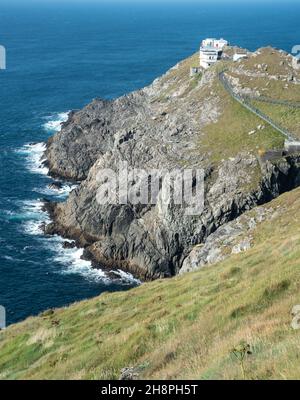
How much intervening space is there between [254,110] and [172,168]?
24.6m

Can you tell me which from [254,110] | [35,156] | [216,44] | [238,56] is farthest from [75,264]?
[216,44]

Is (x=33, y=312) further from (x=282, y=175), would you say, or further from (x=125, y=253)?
(x=282, y=175)

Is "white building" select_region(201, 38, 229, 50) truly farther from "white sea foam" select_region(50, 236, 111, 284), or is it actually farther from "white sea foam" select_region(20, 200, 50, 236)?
"white sea foam" select_region(50, 236, 111, 284)

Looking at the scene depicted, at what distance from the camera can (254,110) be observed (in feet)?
354

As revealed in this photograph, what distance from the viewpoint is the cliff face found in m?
87.2

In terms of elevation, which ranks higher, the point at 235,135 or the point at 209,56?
the point at 209,56

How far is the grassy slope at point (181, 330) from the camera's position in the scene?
17.6m

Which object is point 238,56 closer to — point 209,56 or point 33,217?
point 209,56

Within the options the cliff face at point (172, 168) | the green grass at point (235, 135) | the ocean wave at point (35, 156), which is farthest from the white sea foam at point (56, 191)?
the green grass at point (235, 135)

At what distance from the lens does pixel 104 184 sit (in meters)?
103

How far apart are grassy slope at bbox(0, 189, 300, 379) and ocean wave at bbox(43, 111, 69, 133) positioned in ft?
412

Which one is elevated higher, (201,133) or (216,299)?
(216,299)
